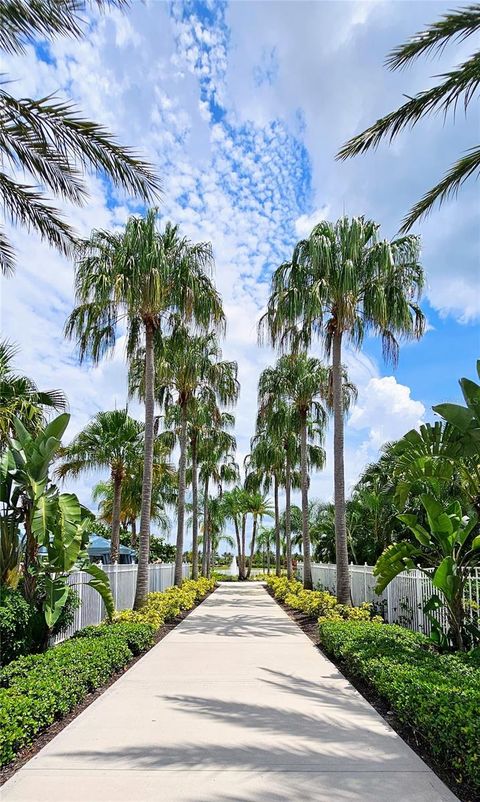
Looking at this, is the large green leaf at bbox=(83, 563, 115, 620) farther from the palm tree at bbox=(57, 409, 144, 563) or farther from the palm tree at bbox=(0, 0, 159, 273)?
the palm tree at bbox=(57, 409, 144, 563)

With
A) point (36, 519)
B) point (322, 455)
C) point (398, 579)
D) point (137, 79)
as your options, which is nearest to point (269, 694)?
point (36, 519)

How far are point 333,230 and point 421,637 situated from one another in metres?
9.78

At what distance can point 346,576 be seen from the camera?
14008 millimetres

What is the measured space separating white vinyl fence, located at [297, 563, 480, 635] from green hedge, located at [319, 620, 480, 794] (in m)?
1.07

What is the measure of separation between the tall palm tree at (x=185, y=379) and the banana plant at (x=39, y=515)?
7402mm

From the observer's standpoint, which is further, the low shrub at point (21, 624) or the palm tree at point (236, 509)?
the palm tree at point (236, 509)

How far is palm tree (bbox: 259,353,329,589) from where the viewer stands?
71.1 feet

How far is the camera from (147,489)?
48.2 feet

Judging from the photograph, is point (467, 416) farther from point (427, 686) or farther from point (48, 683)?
point (48, 683)

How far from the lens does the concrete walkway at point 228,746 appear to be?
4453 mm

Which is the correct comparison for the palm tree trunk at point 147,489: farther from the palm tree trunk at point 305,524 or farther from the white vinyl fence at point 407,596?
the palm tree trunk at point 305,524

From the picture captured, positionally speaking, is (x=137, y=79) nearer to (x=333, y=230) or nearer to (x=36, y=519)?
(x=36, y=519)

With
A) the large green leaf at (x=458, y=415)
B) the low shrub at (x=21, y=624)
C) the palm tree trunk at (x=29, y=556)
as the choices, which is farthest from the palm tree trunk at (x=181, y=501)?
the large green leaf at (x=458, y=415)

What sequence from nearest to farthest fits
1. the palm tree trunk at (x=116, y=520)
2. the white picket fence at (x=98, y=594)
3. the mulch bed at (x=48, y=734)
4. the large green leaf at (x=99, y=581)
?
the mulch bed at (x=48, y=734) → the large green leaf at (x=99, y=581) → the white picket fence at (x=98, y=594) → the palm tree trunk at (x=116, y=520)
